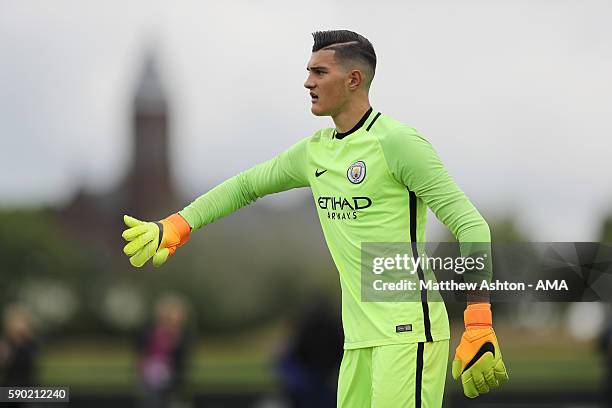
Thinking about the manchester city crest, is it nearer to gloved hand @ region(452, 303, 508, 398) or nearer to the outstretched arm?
the outstretched arm

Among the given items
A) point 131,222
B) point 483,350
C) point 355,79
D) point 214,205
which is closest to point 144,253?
point 131,222

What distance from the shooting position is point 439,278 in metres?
6.73

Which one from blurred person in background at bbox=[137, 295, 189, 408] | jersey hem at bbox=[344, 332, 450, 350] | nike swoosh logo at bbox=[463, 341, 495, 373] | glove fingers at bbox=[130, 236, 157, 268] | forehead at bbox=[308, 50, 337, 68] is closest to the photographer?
nike swoosh logo at bbox=[463, 341, 495, 373]

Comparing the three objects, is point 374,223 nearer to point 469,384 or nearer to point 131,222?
point 469,384

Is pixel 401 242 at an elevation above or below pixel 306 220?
below

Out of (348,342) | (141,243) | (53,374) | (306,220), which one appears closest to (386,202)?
(348,342)

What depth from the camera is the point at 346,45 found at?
6602mm

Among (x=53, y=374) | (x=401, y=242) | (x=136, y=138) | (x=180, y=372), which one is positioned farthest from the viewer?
(x=136, y=138)

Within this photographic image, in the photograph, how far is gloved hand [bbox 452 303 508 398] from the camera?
620cm

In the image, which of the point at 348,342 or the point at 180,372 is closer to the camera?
the point at 348,342

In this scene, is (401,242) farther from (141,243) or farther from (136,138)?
(136,138)

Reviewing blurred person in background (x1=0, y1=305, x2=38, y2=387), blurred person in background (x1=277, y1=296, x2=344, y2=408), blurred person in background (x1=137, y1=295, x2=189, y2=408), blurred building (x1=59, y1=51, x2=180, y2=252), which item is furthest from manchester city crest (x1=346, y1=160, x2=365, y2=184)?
blurred building (x1=59, y1=51, x2=180, y2=252)

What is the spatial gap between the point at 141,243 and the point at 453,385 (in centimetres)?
1708

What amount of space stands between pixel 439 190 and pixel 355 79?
0.77 meters
